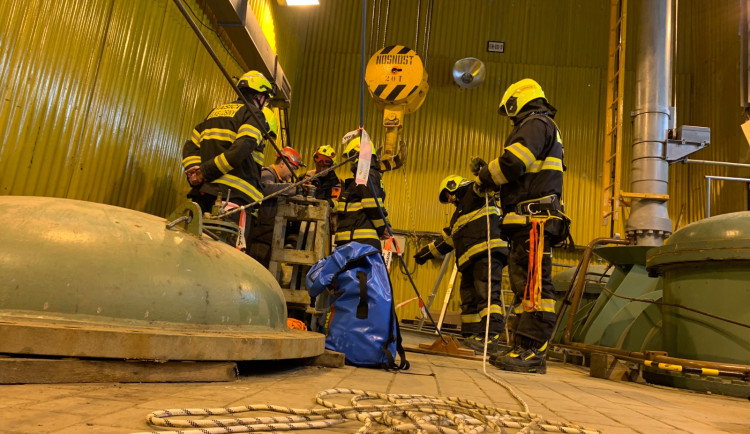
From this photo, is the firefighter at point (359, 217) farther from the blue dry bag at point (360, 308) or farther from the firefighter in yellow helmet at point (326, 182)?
the blue dry bag at point (360, 308)

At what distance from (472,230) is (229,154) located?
2.78 metres

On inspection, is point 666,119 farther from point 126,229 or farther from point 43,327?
point 43,327

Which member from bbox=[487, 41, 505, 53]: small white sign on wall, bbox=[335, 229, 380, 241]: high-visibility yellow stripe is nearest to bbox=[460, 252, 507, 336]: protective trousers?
bbox=[335, 229, 380, 241]: high-visibility yellow stripe

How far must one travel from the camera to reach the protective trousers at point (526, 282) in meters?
3.92

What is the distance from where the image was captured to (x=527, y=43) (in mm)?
10914

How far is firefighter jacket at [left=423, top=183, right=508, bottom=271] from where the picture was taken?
18.4ft

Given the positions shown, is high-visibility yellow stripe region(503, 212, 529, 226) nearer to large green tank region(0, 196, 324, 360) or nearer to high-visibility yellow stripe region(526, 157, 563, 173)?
high-visibility yellow stripe region(526, 157, 563, 173)

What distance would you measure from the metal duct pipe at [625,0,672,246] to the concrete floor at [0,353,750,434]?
8.39 ft

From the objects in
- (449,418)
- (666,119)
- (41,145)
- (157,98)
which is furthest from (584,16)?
(449,418)

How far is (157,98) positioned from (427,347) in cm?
357

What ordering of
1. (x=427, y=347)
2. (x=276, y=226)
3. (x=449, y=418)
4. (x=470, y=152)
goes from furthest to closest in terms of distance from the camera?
1. (x=470, y=152)
2. (x=427, y=347)
3. (x=276, y=226)
4. (x=449, y=418)

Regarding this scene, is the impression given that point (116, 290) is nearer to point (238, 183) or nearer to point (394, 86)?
point (238, 183)

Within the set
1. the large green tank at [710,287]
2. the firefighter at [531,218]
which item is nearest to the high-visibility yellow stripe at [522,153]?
the firefighter at [531,218]

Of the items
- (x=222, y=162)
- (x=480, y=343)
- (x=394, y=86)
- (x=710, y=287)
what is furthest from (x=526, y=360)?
(x=394, y=86)
